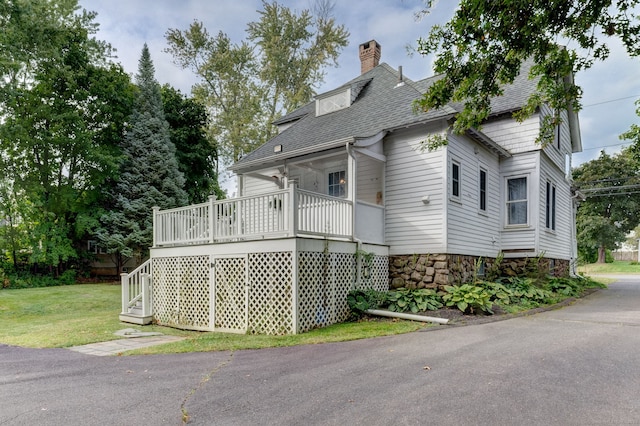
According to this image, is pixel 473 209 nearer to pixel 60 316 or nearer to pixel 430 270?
pixel 430 270

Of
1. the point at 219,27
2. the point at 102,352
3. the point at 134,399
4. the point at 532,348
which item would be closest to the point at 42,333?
the point at 102,352

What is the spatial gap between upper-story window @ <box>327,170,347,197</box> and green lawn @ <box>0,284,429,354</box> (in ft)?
15.0

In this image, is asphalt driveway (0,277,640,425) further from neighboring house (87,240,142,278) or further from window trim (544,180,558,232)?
neighboring house (87,240,142,278)

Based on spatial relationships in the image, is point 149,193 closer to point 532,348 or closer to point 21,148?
point 21,148

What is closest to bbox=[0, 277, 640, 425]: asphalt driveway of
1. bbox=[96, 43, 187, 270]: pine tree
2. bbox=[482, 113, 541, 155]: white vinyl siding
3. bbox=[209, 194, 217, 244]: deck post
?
bbox=[209, 194, 217, 244]: deck post

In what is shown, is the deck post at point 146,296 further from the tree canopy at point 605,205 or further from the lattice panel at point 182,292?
the tree canopy at point 605,205

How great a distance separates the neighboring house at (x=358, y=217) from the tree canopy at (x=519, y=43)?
340cm

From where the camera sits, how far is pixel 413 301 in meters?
8.91

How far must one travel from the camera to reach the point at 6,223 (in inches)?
738

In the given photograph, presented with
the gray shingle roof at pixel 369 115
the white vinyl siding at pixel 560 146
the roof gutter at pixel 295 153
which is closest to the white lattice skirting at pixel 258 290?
the roof gutter at pixel 295 153

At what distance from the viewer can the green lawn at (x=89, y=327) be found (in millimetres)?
6814

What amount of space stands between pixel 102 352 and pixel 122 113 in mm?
15578

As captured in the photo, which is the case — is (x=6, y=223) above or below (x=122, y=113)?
below

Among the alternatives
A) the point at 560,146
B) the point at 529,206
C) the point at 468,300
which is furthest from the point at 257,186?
the point at 560,146
